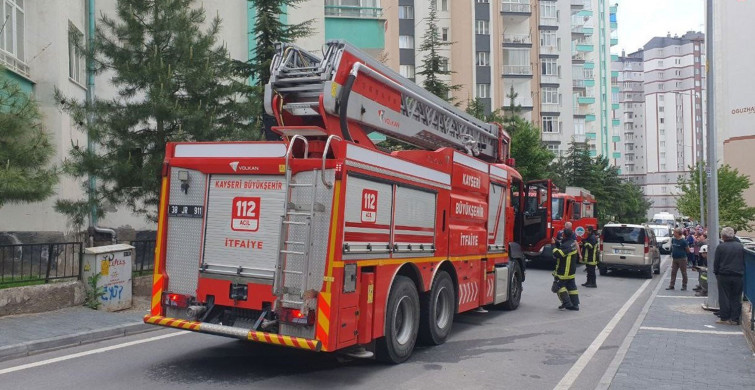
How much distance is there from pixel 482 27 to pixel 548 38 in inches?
417

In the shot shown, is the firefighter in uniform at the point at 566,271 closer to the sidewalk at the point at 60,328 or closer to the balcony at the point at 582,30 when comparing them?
the sidewalk at the point at 60,328

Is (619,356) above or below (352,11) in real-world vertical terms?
below

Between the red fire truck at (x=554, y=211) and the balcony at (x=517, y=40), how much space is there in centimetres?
3009

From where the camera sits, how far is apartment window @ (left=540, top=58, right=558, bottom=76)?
60.3m

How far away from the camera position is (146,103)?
11.4 metres

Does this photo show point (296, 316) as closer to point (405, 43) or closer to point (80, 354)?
point (80, 354)

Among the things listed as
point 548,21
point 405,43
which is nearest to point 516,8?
point 548,21

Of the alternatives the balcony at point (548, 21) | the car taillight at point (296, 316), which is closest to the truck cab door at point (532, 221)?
the car taillight at point (296, 316)

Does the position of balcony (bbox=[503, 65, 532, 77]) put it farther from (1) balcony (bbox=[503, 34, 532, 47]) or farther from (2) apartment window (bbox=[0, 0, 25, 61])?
(2) apartment window (bbox=[0, 0, 25, 61])

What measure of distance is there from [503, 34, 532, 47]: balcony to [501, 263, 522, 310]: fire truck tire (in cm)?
4653

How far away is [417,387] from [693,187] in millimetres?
35196

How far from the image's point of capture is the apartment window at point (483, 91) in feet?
177

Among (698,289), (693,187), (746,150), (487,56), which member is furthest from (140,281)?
(746,150)

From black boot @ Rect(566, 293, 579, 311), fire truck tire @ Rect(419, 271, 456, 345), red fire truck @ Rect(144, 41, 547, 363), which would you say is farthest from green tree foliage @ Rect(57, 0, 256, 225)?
black boot @ Rect(566, 293, 579, 311)
